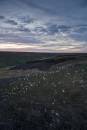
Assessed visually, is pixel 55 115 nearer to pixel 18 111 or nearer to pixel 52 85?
pixel 18 111

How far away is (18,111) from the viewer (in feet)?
40.2

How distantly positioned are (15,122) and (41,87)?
248 inches

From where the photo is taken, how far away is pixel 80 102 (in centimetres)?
1361

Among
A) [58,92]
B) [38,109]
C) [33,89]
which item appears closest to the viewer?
[38,109]

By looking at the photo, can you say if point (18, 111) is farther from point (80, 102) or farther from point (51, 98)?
point (80, 102)

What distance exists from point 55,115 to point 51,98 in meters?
2.70

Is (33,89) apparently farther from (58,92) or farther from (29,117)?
(29,117)

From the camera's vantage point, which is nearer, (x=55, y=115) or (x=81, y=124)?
(x=81, y=124)

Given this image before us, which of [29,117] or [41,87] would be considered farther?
[41,87]

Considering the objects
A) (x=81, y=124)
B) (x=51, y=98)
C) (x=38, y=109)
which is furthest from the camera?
(x=51, y=98)

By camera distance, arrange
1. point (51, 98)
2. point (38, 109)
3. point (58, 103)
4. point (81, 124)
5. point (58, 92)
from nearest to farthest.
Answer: point (81, 124)
point (38, 109)
point (58, 103)
point (51, 98)
point (58, 92)

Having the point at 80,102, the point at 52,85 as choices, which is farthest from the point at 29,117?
the point at 52,85

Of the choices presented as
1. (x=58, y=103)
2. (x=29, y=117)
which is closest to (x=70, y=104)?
(x=58, y=103)

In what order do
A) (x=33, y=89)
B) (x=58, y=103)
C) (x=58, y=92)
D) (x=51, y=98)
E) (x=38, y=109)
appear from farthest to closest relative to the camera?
(x=33, y=89) < (x=58, y=92) < (x=51, y=98) < (x=58, y=103) < (x=38, y=109)
